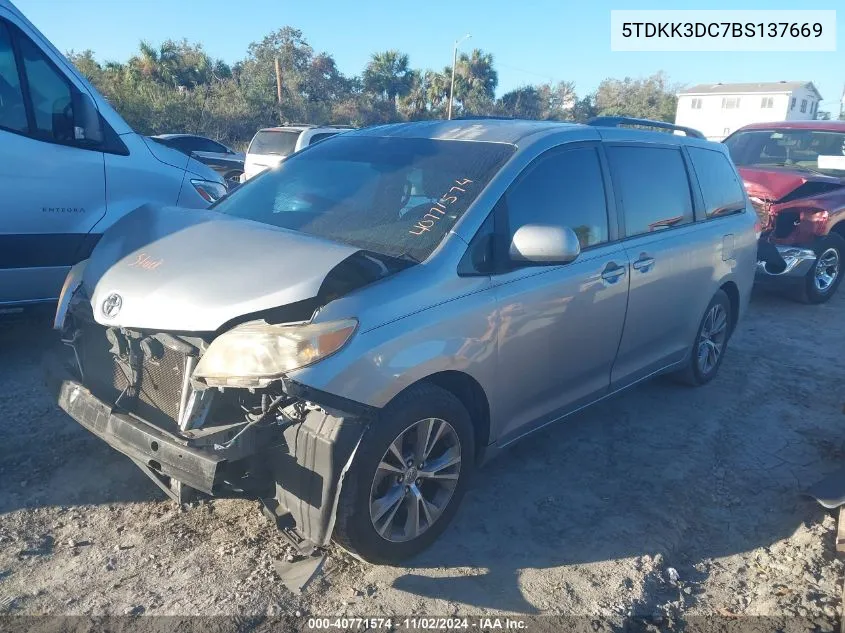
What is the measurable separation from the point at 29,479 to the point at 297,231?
1.83m

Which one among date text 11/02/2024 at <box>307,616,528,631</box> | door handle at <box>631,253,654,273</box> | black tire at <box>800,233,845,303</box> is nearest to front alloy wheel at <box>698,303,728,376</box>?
door handle at <box>631,253,654,273</box>

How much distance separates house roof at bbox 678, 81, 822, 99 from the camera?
2105 inches

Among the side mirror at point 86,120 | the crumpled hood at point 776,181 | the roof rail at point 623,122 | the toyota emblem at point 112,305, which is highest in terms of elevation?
the side mirror at point 86,120

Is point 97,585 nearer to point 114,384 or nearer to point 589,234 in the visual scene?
point 114,384

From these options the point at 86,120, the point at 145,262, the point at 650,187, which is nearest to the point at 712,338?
the point at 650,187

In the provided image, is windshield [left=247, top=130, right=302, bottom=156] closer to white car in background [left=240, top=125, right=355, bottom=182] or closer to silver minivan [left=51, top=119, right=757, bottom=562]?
white car in background [left=240, top=125, right=355, bottom=182]

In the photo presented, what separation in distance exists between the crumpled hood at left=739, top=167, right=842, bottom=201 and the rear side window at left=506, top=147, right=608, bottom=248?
4716 mm

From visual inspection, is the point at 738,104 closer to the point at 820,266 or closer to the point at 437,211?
the point at 820,266

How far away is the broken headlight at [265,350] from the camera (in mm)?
2367

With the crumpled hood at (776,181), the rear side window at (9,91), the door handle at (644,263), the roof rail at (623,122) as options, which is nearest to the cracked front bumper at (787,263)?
the crumpled hood at (776,181)

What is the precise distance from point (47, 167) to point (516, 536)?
390cm

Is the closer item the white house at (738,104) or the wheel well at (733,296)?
the wheel well at (733,296)

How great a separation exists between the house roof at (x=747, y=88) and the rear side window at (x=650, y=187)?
2282 inches

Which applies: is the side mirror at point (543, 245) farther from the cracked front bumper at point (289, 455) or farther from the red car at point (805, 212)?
the red car at point (805, 212)
